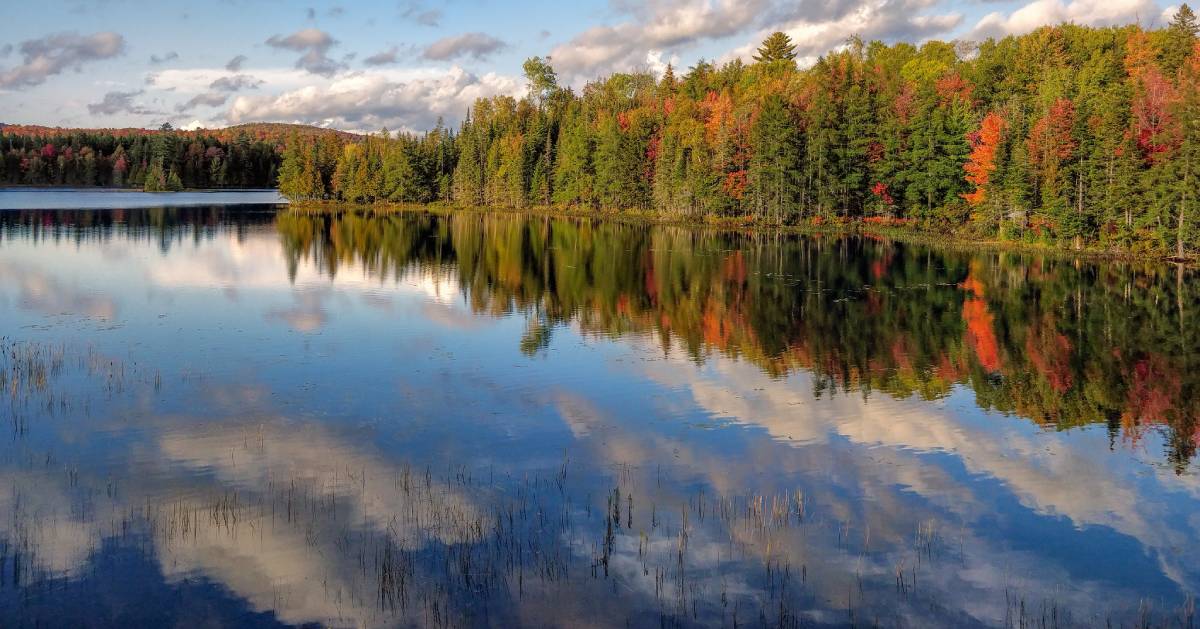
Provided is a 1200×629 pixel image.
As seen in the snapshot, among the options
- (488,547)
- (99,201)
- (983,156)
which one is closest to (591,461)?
(488,547)

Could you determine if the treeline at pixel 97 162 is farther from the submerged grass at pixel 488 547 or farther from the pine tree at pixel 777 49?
the submerged grass at pixel 488 547

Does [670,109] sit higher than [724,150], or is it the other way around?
[670,109]

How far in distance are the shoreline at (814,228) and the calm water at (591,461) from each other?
20.2m

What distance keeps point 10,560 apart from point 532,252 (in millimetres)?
45256

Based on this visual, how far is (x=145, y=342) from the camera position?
2427 cm

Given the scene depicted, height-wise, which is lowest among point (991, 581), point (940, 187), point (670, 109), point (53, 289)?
point (991, 581)

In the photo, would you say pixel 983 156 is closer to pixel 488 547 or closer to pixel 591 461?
pixel 591 461

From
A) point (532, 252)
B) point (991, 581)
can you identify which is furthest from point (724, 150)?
point (991, 581)

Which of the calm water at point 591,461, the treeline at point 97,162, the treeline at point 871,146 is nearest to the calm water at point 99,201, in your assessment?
the treeline at point 97,162

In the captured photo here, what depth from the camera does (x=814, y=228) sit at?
7481 centimetres

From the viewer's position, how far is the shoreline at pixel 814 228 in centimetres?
5219

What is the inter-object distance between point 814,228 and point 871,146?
1001 cm

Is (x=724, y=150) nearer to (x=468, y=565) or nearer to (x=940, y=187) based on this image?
(x=940, y=187)

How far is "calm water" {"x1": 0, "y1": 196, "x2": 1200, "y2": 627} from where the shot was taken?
10.4 metres
